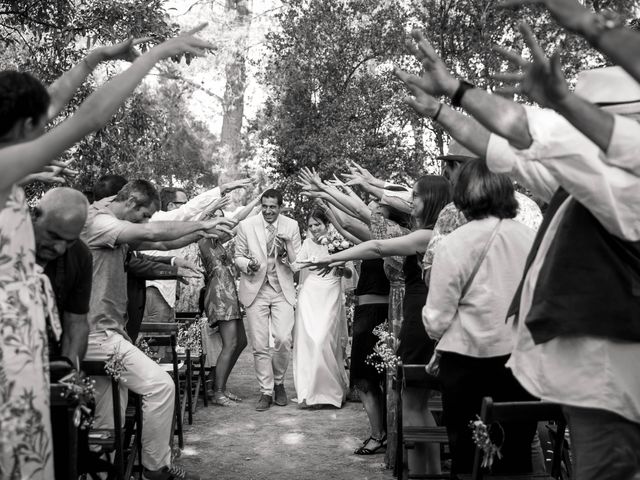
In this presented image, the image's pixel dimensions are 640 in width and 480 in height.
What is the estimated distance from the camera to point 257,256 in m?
10.6

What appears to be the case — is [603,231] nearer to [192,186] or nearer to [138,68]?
[138,68]

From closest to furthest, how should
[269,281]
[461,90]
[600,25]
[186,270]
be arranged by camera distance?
[600,25] → [461,90] → [186,270] → [269,281]

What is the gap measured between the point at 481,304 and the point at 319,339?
5865mm

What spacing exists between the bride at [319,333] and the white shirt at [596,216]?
6.90 metres

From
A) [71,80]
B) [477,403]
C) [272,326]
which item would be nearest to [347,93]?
[272,326]

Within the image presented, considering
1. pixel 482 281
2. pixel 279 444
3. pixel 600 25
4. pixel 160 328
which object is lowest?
pixel 279 444

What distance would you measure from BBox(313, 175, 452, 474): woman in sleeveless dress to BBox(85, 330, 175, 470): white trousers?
1.45 metres

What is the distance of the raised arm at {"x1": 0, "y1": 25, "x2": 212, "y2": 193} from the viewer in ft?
9.12

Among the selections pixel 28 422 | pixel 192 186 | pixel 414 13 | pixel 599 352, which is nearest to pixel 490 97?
pixel 599 352

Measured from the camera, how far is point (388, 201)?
692 cm

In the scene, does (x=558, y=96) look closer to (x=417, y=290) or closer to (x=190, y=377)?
(x=417, y=290)

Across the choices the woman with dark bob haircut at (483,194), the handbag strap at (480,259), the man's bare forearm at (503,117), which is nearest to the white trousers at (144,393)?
the handbag strap at (480,259)

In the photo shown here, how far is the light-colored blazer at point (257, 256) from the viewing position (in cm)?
1051

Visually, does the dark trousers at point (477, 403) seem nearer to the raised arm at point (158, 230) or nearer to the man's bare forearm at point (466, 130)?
the man's bare forearm at point (466, 130)
